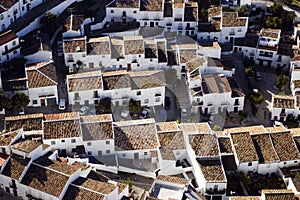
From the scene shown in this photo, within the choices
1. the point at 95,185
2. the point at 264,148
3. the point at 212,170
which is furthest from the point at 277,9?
the point at 95,185

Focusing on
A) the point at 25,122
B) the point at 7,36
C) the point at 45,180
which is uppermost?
the point at 7,36

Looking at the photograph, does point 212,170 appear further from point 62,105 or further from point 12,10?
point 12,10

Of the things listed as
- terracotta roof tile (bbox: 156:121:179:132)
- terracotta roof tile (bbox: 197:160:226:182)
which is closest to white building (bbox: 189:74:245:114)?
terracotta roof tile (bbox: 156:121:179:132)

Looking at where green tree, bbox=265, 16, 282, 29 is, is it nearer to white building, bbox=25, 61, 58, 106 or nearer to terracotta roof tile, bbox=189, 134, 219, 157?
terracotta roof tile, bbox=189, 134, 219, 157

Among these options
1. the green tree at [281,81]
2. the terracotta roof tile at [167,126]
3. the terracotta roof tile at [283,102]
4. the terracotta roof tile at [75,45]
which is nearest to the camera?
the terracotta roof tile at [167,126]

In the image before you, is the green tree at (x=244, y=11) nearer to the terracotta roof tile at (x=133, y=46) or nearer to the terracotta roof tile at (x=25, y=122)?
the terracotta roof tile at (x=133, y=46)

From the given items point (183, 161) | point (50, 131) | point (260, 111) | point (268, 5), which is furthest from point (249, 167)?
point (268, 5)

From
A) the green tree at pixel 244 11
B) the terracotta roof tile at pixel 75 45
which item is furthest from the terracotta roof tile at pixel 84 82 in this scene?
the green tree at pixel 244 11

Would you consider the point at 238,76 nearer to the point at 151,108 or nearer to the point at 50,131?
the point at 151,108
